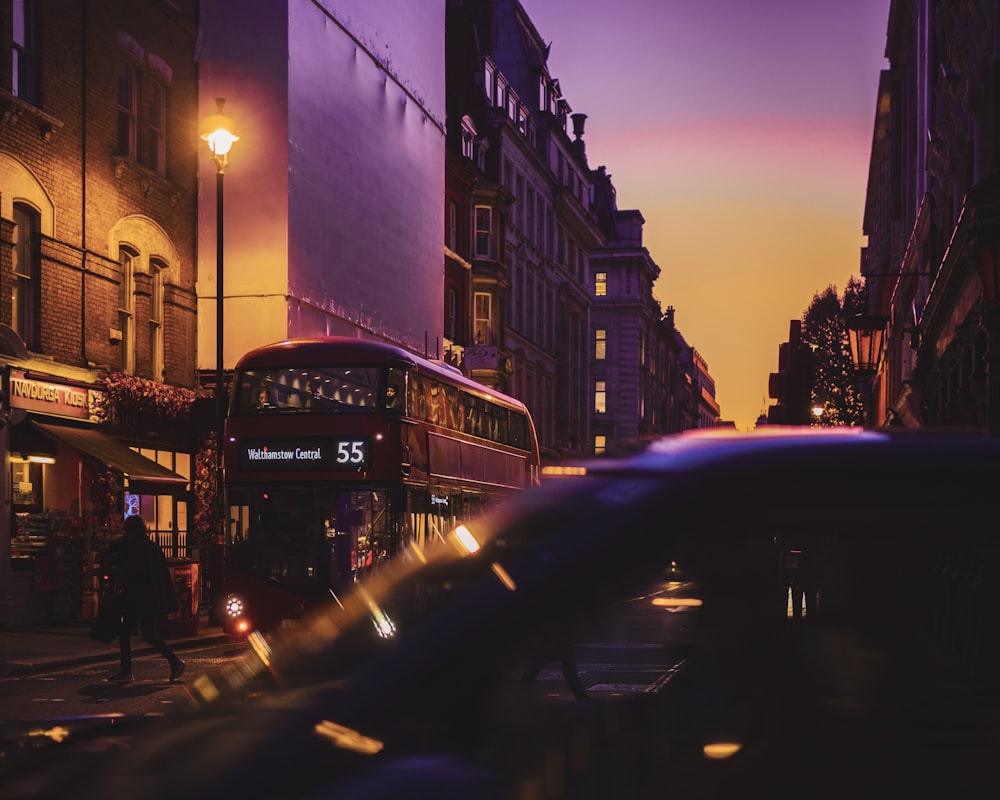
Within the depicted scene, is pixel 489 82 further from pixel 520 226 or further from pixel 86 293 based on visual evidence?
pixel 86 293

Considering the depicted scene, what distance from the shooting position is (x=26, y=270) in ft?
76.8

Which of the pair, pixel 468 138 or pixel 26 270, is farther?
pixel 468 138

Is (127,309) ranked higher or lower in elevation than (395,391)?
higher

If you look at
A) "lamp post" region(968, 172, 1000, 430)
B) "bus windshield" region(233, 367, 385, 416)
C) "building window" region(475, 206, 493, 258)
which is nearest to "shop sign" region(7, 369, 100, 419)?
"bus windshield" region(233, 367, 385, 416)

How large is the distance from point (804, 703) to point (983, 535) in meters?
0.51

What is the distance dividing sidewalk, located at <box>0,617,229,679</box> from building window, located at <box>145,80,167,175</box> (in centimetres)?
1011

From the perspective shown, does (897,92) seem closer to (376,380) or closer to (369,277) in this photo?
(369,277)

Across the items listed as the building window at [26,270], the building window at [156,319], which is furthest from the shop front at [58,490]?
the building window at [156,319]

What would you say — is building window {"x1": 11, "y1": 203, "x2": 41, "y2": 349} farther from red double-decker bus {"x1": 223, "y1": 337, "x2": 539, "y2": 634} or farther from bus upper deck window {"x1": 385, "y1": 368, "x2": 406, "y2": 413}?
bus upper deck window {"x1": 385, "y1": 368, "x2": 406, "y2": 413}

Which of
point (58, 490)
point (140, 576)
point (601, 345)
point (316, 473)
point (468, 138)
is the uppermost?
point (468, 138)

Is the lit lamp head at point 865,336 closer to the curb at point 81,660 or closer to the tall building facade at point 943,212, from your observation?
the tall building facade at point 943,212

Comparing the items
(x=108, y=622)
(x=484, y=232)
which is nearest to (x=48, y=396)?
(x=108, y=622)

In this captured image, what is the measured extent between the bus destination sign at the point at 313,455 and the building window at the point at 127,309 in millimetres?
9161

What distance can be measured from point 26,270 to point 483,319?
97.6 feet
